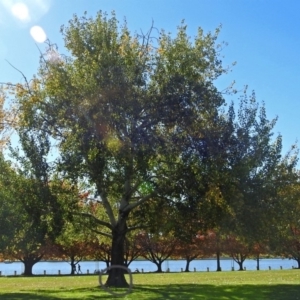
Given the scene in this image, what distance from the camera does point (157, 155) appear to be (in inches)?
910

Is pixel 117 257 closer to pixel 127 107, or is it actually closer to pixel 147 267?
pixel 127 107

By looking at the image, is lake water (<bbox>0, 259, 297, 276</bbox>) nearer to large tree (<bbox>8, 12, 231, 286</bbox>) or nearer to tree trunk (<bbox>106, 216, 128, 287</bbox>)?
tree trunk (<bbox>106, 216, 128, 287</bbox>)

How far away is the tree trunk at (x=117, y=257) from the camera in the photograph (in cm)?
2619

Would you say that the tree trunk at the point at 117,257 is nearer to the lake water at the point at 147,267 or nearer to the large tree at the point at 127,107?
the large tree at the point at 127,107

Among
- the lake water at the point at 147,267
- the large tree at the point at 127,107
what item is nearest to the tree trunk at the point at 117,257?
the large tree at the point at 127,107

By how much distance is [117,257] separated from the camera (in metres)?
26.7

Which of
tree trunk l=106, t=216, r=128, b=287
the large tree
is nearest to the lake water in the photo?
tree trunk l=106, t=216, r=128, b=287

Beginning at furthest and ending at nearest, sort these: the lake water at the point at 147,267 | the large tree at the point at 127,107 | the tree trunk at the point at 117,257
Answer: the lake water at the point at 147,267
the tree trunk at the point at 117,257
the large tree at the point at 127,107

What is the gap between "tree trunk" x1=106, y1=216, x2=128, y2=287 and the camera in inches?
1031

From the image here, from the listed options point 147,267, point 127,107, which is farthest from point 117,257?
point 147,267

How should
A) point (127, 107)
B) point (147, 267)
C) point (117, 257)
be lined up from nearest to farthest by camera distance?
point (127, 107) → point (117, 257) → point (147, 267)

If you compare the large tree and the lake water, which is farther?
the lake water

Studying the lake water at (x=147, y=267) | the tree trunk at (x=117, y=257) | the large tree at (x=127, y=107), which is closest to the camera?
the large tree at (x=127, y=107)

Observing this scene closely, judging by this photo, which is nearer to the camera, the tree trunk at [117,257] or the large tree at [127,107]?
the large tree at [127,107]
